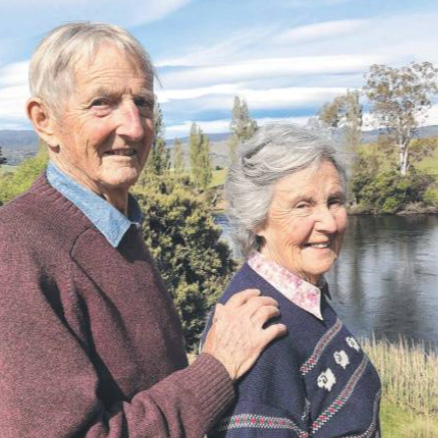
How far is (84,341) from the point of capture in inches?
46.3

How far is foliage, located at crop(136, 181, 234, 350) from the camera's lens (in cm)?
972

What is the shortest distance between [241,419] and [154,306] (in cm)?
30

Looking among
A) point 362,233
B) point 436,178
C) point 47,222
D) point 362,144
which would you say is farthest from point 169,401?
point 362,144

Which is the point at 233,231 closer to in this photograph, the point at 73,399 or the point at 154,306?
the point at 154,306

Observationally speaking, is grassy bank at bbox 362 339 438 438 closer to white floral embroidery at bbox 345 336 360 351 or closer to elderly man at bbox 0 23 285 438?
white floral embroidery at bbox 345 336 360 351

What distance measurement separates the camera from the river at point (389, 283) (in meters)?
13.8

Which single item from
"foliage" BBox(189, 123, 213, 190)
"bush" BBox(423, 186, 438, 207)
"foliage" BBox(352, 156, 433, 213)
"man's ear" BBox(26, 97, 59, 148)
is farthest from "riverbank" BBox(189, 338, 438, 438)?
"foliage" BBox(189, 123, 213, 190)

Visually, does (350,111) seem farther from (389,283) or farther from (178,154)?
(389,283)

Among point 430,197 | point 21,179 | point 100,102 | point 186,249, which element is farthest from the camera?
point 430,197

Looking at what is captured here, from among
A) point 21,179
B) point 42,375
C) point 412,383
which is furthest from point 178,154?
point 42,375

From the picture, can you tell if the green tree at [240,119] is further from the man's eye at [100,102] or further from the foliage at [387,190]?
the man's eye at [100,102]

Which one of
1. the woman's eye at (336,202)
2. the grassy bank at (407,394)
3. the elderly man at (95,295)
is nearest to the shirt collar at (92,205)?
the elderly man at (95,295)

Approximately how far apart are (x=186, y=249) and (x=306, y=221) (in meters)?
8.44

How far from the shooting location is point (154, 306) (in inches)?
53.9
